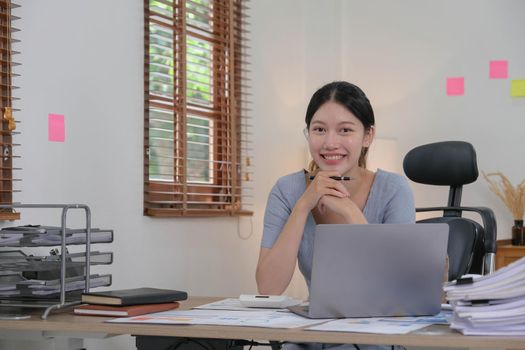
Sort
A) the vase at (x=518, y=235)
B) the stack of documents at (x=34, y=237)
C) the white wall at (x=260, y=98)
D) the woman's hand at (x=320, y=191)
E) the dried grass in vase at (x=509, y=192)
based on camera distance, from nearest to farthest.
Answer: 1. the stack of documents at (x=34, y=237)
2. the woman's hand at (x=320, y=191)
3. the white wall at (x=260, y=98)
4. the vase at (x=518, y=235)
5. the dried grass in vase at (x=509, y=192)

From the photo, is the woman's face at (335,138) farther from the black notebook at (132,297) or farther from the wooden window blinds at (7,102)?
the wooden window blinds at (7,102)

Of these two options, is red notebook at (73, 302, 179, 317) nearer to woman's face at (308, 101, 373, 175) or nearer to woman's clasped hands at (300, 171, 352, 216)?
woman's clasped hands at (300, 171, 352, 216)

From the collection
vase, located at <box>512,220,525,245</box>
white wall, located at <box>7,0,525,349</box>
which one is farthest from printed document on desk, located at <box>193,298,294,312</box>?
vase, located at <box>512,220,525,245</box>

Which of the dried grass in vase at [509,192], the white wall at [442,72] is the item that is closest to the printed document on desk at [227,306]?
the dried grass in vase at [509,192]

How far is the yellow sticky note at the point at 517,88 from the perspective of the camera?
15.9ft

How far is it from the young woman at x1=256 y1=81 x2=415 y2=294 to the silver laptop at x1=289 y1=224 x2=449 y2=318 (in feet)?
1.61

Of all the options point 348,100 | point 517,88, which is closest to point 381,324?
point 348,100

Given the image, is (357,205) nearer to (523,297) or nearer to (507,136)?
(523,297)

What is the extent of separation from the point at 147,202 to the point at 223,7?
1.32 meters

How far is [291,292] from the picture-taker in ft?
17.0

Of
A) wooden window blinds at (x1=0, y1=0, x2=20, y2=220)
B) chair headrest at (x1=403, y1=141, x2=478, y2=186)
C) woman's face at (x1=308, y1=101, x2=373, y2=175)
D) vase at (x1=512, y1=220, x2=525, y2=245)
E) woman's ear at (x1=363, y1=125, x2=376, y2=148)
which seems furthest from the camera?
vase at (x1=512, y1=220, x2=525, y2=245)

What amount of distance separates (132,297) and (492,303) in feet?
2.79

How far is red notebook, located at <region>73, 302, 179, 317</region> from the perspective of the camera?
197 centimetres

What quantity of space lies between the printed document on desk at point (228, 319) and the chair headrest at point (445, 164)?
132 centimetres
